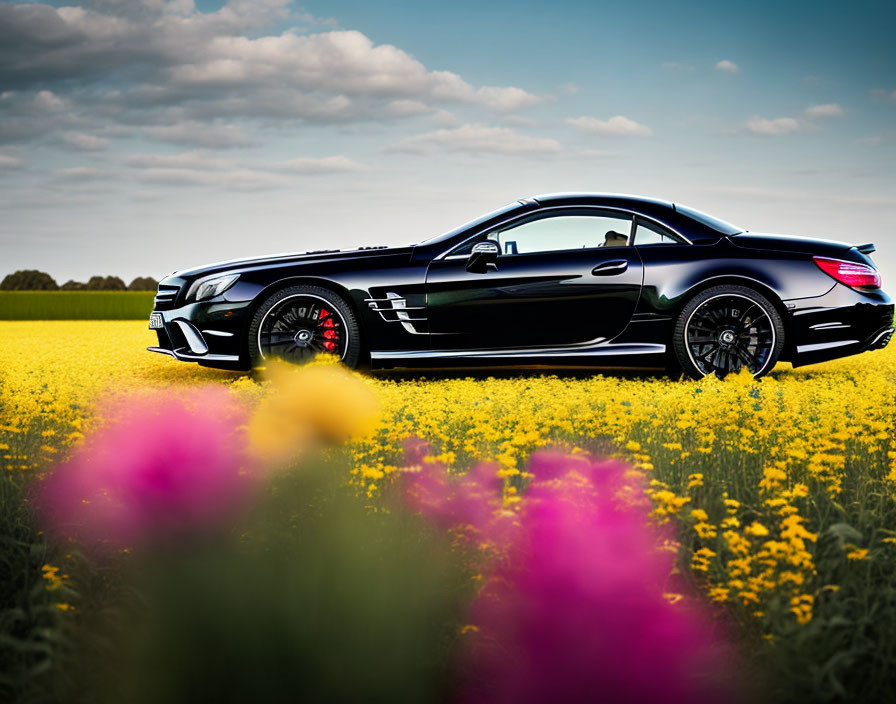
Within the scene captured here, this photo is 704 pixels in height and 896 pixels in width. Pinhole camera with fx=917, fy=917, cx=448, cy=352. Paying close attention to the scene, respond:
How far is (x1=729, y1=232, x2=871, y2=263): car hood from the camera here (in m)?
7.61

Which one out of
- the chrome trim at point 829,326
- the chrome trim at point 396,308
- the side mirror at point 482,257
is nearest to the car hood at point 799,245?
the chrome trim at point 829,326

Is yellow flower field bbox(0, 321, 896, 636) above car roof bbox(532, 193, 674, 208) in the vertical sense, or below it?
below

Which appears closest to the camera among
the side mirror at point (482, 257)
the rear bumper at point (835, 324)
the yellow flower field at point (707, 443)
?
the yellow flower field at point (707, 443)

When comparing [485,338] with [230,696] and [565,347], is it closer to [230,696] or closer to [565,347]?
[565,347]

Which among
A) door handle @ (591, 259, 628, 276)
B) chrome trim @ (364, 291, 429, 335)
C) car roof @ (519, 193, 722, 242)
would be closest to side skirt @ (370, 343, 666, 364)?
chrome trim @ (364, 291, 429, 335)

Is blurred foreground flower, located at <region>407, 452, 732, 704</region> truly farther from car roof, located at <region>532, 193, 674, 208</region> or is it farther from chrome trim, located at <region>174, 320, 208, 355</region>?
chrome trim, located at <region>174, 320, 208, 355</region>

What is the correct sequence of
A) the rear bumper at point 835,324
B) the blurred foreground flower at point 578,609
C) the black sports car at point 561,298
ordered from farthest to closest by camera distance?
the rear bumper at point 835,324 → the black sports car at point 561,298 → the blurred foreground flower at point 578,609

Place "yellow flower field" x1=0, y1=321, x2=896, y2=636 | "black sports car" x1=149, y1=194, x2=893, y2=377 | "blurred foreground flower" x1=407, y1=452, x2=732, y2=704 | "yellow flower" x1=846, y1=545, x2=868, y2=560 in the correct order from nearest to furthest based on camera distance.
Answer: "blurred foreground flower" x1=407, y1=452, x2=732, y2=704 < "yellow flower" x1=846, y1=545, x2=868, y2=560 < "yellow flower field" x1=0, y1=321, x2=896, y2=636 < "black sports car" x1=149, y1=194, x2=893, y2=377

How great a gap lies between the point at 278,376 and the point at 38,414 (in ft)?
6.12

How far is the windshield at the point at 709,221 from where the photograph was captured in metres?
7.67

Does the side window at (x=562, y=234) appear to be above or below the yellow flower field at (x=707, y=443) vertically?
above

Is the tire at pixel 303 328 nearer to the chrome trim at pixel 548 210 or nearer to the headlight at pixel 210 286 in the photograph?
the headlight at pixel 210 286

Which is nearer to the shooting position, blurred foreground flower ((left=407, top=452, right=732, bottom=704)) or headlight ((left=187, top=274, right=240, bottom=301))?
blurred foreground flower ((left=407, top=452, right=732, bottom=704))

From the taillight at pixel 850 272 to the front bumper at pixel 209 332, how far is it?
188 inches
